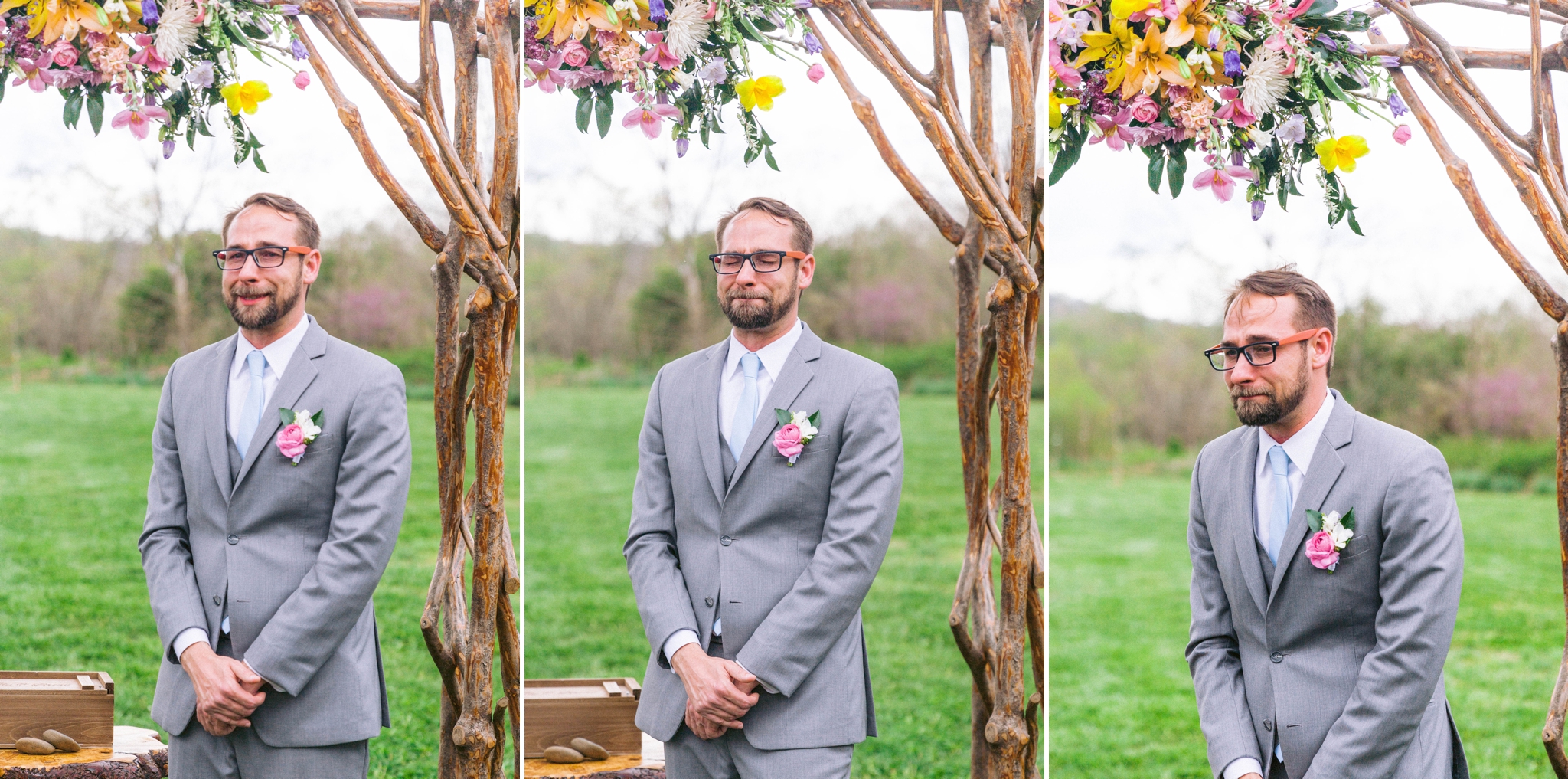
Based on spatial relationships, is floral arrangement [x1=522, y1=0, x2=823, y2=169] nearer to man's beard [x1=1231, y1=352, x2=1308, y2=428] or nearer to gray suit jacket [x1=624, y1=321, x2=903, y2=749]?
gray suit jacket [x1=624, y1=321, x2=903, y2=749]

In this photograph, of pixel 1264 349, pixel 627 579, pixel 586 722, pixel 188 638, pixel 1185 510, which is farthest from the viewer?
pixel 1185 510

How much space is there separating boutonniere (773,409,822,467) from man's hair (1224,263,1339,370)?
1000 millimetres

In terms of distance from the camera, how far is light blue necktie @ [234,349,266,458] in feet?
9.61

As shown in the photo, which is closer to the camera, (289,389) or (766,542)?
(766,542)

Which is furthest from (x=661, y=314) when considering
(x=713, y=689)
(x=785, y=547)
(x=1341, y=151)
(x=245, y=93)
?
(x=1341, y=151)

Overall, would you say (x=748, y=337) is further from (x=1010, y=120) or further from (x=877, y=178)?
(x=1010, y=120)

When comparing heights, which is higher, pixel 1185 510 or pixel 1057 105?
pixel 1057 105

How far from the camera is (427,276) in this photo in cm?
327

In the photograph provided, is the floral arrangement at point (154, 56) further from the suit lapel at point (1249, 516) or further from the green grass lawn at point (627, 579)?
the suit lapel at point (1249, 516)

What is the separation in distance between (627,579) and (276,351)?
162 cm

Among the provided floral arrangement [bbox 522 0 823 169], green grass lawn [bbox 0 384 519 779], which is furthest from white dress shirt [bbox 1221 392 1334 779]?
green grass lawn [bbox 0 384 519 779]

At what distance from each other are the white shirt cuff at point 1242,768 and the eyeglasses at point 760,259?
1507mm

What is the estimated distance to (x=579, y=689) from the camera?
337cm

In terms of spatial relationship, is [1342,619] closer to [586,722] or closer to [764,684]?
[764,684]
